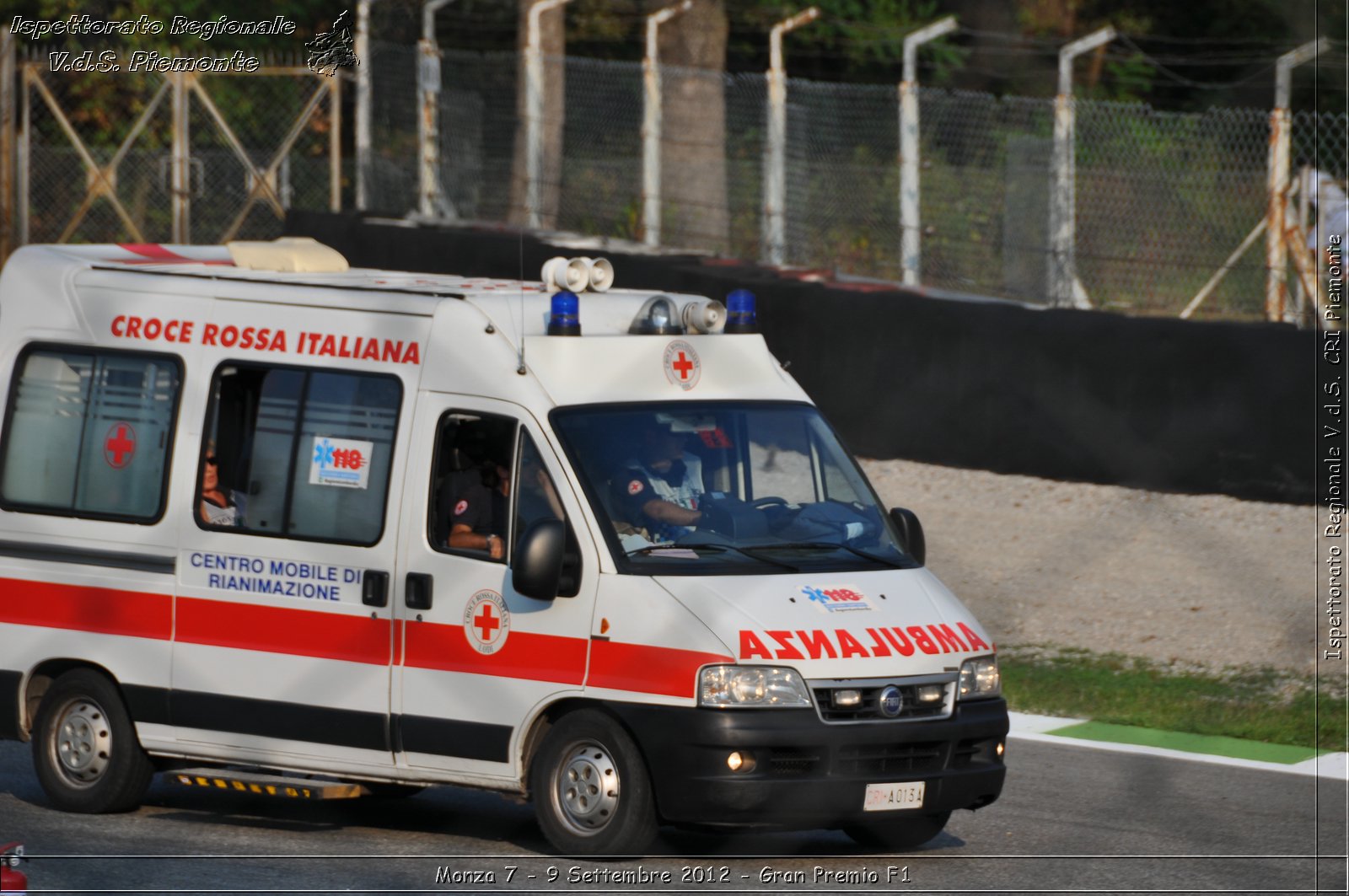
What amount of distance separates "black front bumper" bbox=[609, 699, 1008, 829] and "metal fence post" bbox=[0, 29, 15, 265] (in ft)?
71.5

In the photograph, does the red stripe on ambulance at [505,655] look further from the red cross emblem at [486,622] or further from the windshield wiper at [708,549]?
the windshield wiper at [708,549]

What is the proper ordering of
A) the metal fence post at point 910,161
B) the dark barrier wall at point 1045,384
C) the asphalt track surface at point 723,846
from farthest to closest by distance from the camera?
the metal fence post at point 910,161 < the dark barrier wall at point 1045,384 < the asphalt track surface at point 723,846

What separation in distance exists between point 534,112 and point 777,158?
353 centimetres

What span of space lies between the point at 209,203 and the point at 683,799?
20105 mm

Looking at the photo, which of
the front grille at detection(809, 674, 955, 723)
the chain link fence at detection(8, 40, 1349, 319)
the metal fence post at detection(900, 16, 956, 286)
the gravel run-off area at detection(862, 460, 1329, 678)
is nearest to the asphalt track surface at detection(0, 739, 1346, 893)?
the front grille at detection(809, 674, 955, 723)

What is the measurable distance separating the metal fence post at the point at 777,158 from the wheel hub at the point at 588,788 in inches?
480

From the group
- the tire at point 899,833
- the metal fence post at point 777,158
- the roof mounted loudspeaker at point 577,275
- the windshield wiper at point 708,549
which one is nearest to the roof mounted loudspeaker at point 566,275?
the roof mounted loudspeaker at point 577,275

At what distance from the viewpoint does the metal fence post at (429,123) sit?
2320cm

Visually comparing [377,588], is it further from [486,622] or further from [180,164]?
[180,164]

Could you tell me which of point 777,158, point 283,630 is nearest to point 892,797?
point 283,630

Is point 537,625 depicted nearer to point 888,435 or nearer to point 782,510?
point 782,510

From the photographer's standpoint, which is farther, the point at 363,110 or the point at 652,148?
the point at 363,110

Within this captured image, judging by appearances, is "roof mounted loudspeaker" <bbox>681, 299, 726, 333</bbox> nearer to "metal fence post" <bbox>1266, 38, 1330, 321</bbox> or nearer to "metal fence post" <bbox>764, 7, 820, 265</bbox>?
"metal fence post" <bbox>1266, 38, 1330, 321</bbox>

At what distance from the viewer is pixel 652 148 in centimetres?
2109
